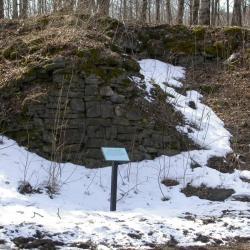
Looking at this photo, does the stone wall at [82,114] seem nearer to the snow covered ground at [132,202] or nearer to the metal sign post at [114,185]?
the snow covered ground at [132,202]

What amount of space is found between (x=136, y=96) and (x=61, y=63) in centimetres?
144

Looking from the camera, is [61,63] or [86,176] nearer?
[86,176]

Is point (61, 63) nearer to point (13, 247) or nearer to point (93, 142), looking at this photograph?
point (93, 142)

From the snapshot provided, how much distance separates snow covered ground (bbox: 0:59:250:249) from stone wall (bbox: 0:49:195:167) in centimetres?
25

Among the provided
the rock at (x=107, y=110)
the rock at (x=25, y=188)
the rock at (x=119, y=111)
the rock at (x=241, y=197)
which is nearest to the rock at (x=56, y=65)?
the rock at (x=107, y=110)

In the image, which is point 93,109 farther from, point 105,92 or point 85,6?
point 85,6

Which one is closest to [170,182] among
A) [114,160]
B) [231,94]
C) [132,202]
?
[132,202]

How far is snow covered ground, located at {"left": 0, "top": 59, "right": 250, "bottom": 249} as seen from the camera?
5.48 meters

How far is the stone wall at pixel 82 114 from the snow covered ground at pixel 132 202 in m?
0.25

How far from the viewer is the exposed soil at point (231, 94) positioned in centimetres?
878

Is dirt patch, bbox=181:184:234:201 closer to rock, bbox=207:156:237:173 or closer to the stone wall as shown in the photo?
rock, bbox=207:156:237:173

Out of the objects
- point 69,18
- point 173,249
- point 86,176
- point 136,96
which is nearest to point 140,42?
point 69,18

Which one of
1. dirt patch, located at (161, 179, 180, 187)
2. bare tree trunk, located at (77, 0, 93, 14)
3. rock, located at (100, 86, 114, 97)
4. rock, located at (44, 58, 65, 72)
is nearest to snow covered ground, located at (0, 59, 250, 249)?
dirt patch, located at (161, 179, 180, 187)

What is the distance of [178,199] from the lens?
23.5 feet
